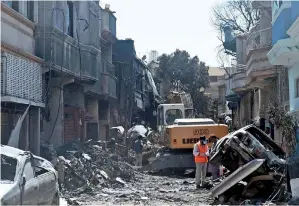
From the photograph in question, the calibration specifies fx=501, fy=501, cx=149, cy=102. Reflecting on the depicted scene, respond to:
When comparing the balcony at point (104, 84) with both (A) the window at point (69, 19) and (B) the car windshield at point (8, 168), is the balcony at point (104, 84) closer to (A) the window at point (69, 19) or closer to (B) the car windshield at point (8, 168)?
(A) the window at point (69, 19)

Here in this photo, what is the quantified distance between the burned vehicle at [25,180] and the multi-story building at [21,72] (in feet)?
14.6

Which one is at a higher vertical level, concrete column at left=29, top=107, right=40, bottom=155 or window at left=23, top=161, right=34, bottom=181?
concrete column at left=29, top=107, right=40, bottom=155

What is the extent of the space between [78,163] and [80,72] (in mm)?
5670

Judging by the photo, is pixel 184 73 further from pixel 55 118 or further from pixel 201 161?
pixel 201 161

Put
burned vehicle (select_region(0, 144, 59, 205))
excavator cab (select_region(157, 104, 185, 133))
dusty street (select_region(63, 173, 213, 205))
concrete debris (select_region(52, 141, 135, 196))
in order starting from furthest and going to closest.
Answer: excavator cab (select_region(157, 104, 185, 133))
concrete debris (select_region(52, 141, 135, 196))
dusty street (select_region(63, 173, 213, 205))
burned vehicle (select_region(0, 144, 59, 205))

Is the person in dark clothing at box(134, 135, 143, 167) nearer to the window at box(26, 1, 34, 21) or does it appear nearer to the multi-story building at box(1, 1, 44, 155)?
the multi-story building at box(1, 1, 44, 155)

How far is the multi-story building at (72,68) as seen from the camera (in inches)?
645

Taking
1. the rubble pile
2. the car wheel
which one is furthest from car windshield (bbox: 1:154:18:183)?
the rubble pile

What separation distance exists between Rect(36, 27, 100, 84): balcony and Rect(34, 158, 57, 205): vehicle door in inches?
293

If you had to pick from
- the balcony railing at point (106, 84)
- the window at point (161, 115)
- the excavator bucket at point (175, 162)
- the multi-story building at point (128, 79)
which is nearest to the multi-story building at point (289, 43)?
the excavator bucket at point (175, 162)

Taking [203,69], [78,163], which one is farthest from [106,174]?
[203,69]

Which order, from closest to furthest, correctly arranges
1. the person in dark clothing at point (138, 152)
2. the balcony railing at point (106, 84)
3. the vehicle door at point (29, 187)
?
the vehicle door at point (29, 187)
the person in dark clothing at point (138, 152)
the balcony railing at point (106, 84)

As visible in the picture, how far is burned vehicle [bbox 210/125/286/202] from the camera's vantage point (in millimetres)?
10781

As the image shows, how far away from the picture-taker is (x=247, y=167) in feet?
34.9
